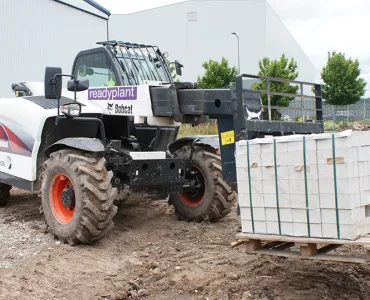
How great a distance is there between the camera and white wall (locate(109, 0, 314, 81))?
47188mm

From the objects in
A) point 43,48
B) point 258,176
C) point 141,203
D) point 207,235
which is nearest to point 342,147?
point 258,176

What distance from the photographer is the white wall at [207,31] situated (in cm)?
4719

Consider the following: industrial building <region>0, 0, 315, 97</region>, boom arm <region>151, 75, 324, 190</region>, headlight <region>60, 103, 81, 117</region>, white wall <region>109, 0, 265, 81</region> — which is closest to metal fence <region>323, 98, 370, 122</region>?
industrial building <region>0, 0, 315, 97</region>

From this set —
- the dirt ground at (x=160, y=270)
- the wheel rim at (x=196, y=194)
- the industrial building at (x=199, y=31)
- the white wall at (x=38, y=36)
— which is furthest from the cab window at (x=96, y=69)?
the industrial building at (x=199, y=31)

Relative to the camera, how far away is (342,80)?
3519cm

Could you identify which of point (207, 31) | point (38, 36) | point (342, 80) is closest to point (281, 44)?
point (207, 31)

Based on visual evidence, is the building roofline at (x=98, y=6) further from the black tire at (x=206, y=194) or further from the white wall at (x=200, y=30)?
the black tire at (x=206, y=194)

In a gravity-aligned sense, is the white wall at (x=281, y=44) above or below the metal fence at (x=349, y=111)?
above

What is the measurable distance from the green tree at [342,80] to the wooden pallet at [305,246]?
32.6 meters

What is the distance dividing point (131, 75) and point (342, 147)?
3.87 meters

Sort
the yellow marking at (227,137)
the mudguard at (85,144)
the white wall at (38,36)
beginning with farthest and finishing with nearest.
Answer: the white wall at (38,36) < the mudguard at (85,144) < the yellow marking at (227,137)

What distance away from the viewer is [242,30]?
4772cm

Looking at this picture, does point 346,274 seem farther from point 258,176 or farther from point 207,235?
point 207,235

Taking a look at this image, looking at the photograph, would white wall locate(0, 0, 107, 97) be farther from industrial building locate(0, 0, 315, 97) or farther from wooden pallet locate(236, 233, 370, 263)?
wooden pallet locate(236, 233, 370, 263)
